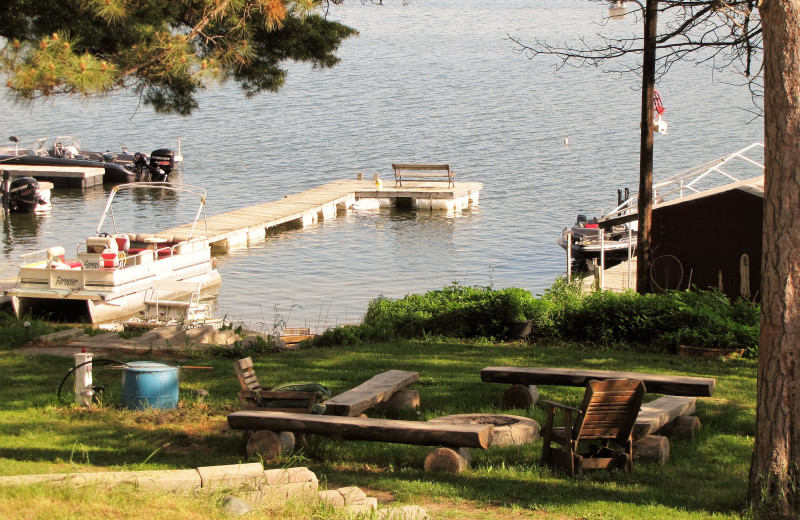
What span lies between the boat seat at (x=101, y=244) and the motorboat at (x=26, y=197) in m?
18.0

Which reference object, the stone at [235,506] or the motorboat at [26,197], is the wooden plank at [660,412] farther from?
the motorboat at [26,197]

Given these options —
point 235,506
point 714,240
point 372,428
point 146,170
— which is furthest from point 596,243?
point 235,506

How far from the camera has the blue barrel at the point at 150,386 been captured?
9.14 metres

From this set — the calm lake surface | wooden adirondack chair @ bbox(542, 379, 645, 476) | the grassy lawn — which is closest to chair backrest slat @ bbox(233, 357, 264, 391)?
the grassy lawn

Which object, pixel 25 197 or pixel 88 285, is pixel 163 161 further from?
pixel 88 285

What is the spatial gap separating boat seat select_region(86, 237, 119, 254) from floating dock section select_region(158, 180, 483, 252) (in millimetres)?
10038

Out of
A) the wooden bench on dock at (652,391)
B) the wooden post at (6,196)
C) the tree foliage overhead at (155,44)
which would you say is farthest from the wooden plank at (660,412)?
the wooden post at (6,196)

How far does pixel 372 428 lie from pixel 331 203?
104 feet

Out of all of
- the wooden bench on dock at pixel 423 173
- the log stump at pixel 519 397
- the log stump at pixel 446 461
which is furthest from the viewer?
the wooden bench on dock at pixel 423 173

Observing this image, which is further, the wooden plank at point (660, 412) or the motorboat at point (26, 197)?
the motorboat at point (26, 197)

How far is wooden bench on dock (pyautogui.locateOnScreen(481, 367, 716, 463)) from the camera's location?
7.54 meters

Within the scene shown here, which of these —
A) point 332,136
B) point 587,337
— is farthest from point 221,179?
point 587,337

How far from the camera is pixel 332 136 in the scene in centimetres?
5609

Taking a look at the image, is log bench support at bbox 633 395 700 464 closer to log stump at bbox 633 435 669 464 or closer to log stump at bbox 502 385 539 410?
log stump at bbox 633 435 669 464
